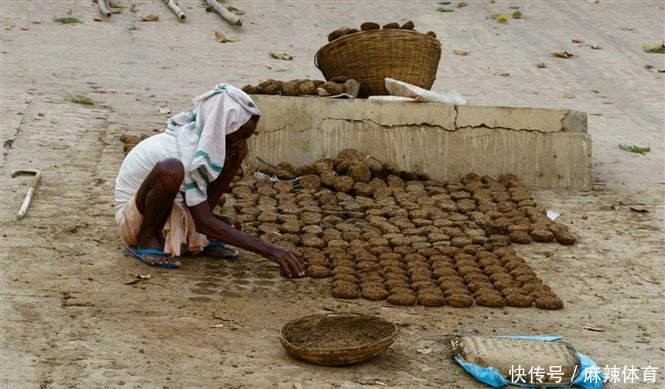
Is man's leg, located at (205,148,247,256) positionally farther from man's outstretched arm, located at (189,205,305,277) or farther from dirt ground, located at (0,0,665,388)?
man's outstretched arm, located at (189,205,305,277)

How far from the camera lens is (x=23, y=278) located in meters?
5.00

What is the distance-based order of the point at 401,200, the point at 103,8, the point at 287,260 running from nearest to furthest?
1. the point at 287,260
2. the point at 401,200
3. the point at 103,8

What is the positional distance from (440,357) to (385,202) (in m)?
2.41

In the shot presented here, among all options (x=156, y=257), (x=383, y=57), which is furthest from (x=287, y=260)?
(x=383, y=57)

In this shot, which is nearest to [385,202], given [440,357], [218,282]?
[218,282]

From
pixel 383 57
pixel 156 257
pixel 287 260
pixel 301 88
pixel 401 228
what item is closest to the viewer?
pixel 287 260

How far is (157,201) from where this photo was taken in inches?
201

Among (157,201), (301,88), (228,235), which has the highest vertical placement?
(301,88)

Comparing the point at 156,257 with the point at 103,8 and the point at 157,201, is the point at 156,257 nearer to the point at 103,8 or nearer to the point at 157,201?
the point at 157,201

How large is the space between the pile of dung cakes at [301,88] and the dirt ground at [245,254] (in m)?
1.13

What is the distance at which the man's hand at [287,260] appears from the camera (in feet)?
16.8

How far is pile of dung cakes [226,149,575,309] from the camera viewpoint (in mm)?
5160

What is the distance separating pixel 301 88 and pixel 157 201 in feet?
8.41

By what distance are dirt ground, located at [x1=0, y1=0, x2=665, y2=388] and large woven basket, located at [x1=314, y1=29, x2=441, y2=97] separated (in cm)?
134
